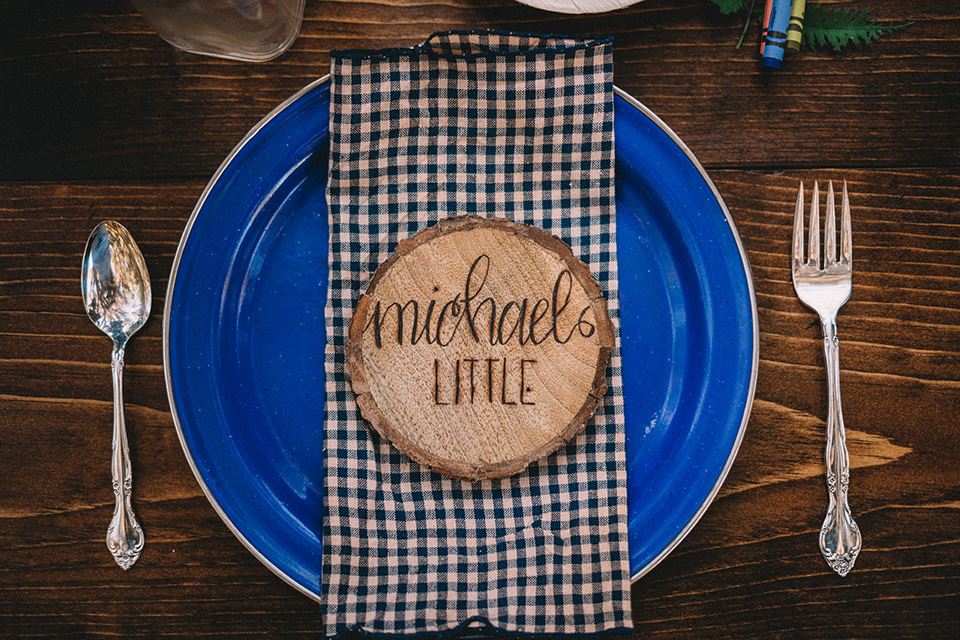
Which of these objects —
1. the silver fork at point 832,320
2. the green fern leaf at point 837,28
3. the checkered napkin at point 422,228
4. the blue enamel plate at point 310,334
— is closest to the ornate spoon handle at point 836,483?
the silver fork at point 832,320

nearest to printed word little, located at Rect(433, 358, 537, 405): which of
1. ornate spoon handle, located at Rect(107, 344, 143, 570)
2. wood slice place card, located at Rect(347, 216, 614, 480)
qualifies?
wood slice place card, located at Rect(347, 216, 614, 480)

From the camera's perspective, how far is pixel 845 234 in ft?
2.59

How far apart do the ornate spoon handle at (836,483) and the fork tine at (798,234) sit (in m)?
0.09

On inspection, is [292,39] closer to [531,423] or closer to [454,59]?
[454,59]

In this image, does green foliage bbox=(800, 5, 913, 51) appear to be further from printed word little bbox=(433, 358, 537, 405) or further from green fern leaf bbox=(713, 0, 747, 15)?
printed word little bbox=(433, 358, 537, 405)

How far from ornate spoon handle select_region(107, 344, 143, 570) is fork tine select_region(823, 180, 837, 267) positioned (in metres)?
1.00

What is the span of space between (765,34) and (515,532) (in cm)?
77

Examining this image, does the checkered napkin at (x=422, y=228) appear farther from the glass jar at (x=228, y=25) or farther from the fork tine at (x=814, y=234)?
the fork tine at (x=814, y=234)

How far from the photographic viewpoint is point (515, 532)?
73 cm

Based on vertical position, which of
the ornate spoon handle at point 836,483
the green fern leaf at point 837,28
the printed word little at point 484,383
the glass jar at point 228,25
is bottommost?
the ornate spoon handle at point 836,483

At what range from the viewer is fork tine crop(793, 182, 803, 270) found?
78 cm

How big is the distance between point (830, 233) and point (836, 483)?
35 centimetres

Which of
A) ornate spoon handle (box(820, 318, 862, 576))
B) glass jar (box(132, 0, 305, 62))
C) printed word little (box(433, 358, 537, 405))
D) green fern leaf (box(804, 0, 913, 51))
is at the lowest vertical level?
ornate spoon handle (box(820, 318, 862, 576))

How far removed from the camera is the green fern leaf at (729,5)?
0.78 metres
